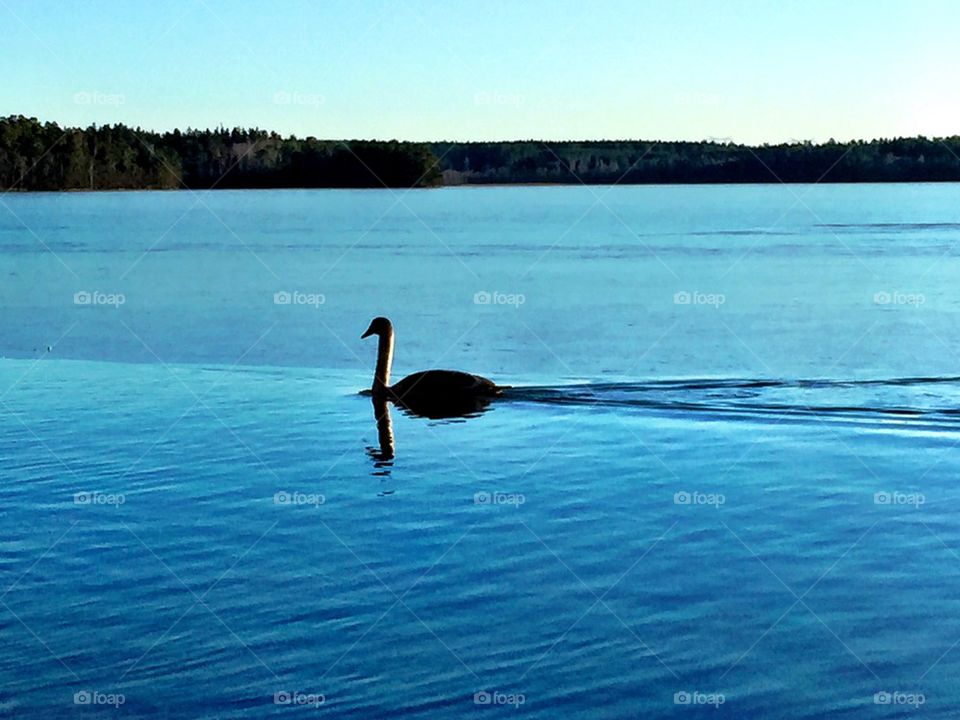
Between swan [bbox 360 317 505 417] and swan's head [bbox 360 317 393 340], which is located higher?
swan's head [bbox 360 317 393 340]

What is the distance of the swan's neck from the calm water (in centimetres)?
40

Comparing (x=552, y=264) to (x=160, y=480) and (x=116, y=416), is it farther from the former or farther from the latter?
(x=160, y=480)

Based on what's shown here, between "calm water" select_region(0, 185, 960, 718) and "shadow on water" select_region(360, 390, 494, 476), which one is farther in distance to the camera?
"shadow on water" select_region(360, 390, 494, 476)

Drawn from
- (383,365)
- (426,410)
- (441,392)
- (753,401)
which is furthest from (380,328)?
(753,401)

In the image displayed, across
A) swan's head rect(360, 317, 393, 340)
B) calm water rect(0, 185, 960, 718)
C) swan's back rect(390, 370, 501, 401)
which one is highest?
swan's head rect(360, 317, 393, 340)

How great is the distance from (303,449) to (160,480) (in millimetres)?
1907

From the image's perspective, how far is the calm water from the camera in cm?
823

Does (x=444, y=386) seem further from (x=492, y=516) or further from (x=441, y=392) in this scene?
(x=492, y=516)

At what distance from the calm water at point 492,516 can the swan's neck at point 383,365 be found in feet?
1.30

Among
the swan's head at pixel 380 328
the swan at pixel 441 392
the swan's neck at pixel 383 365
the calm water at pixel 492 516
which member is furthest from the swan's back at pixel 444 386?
the swan's head at pixel 380 328

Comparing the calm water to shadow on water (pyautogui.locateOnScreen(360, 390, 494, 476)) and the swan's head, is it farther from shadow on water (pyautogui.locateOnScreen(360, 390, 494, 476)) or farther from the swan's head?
the swan's head

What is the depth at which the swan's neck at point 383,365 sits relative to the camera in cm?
1847

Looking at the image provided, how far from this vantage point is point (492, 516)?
11.9 m

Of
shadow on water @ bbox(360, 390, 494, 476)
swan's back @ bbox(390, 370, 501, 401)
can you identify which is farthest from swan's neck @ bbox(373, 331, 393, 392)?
swan's back @ bbox(390, 370, 501, 401)
